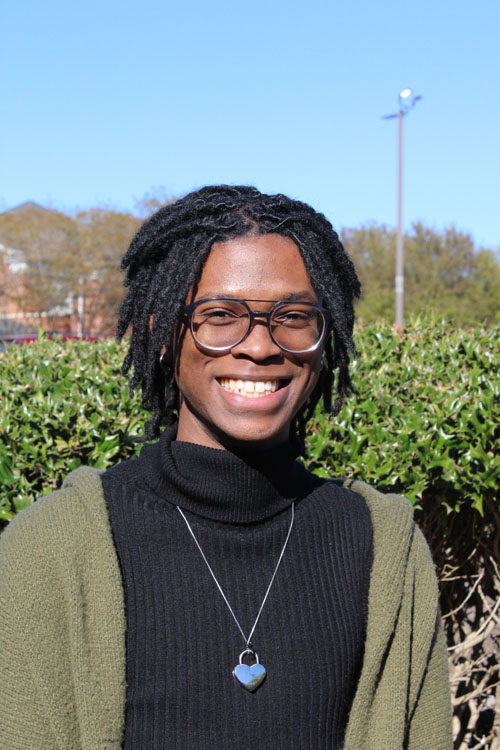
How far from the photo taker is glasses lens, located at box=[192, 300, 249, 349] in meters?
1.67

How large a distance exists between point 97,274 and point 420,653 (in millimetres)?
33810

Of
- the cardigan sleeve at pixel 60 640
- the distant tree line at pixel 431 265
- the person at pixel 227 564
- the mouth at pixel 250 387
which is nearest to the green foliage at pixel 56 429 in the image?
the person at pixel 227 564

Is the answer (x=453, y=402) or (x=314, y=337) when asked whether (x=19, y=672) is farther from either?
(x=453, y=402)

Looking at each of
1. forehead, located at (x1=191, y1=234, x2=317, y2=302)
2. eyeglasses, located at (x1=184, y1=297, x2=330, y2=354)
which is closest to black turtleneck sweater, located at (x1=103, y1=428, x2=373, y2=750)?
eyeglasses, located at (x1=184, y1=297, x2=330, y2=354)

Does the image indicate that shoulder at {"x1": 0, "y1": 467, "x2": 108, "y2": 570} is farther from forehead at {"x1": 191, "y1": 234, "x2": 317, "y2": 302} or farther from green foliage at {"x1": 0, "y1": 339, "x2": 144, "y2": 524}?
green foliage at {"x1": 0, "y1": 339, "x2": 144, "y2": 524}

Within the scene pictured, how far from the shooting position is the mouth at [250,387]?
168 cm

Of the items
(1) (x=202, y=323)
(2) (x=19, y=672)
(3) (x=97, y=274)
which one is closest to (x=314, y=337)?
(1) (x=202, y=323)

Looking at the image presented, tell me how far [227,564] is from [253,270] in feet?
2.02

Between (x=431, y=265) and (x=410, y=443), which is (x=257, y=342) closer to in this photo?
(x=410, y=443)

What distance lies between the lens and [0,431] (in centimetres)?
265

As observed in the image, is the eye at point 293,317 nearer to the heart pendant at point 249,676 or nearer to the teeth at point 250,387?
the teeth at point 250,387

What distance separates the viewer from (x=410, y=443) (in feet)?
9.64

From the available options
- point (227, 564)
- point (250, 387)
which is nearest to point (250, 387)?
point (250, 387)

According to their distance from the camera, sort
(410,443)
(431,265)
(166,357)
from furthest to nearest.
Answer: (431,265), (410,443), (166,357)
